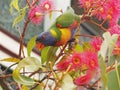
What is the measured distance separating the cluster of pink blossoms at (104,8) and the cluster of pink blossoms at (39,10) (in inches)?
2.8

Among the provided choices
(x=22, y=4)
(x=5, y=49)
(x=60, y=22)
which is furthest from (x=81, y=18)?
(x=22, y=4)

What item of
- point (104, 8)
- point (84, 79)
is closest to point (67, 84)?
point (84, 79)

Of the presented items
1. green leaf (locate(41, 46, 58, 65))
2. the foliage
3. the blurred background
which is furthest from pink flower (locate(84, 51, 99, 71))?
the blurred background

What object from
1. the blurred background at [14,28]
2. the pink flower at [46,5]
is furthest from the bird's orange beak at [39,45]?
the blurred background at [14,28]

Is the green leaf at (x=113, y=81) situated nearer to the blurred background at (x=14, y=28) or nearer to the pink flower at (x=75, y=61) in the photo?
the pink flower at (x=75, y=61)

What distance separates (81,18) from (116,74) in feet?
0.43

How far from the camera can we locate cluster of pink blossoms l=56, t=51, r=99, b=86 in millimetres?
554

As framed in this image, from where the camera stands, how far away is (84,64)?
57 cm

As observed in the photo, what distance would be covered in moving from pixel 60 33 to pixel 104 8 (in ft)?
0.29

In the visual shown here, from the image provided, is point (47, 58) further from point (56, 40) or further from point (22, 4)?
point (22, 4)

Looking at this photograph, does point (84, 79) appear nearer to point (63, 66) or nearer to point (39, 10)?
point (63, 66)

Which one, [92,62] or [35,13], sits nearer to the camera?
[92,62]

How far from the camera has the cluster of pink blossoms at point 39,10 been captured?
0.66 m

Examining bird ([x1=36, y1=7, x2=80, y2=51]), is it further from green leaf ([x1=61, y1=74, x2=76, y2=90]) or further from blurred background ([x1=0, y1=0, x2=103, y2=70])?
blurred background ([x1=0, y1=0, x2=103, y2=70])
